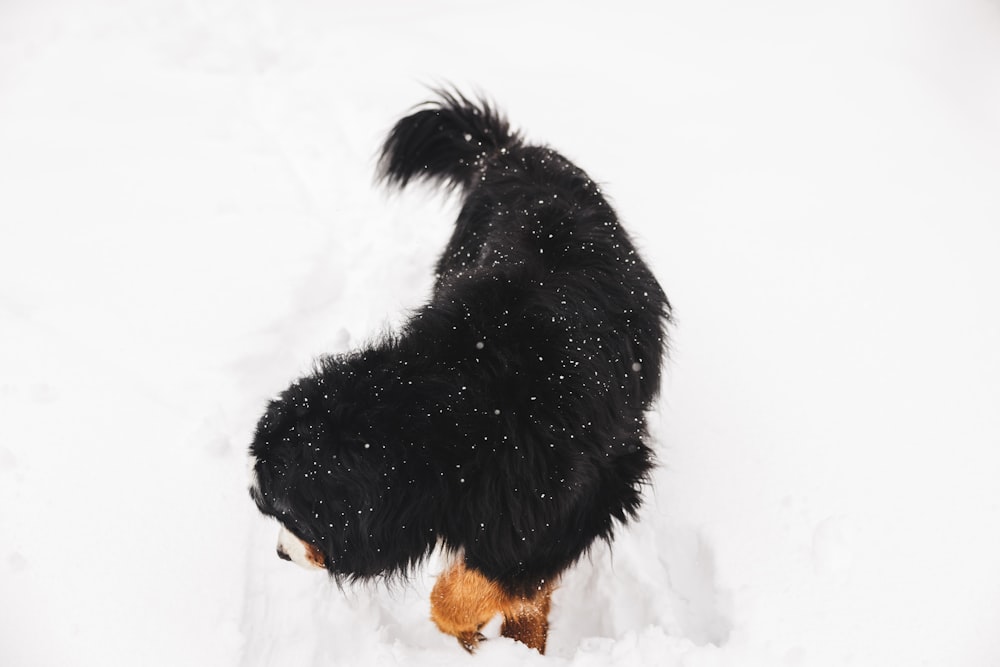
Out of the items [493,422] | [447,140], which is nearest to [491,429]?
[493,422]

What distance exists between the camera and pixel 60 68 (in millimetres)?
3992

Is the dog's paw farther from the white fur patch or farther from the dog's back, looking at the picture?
the white fur patch

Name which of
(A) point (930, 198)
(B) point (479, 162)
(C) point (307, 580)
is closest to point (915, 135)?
(A) point (930, 198)

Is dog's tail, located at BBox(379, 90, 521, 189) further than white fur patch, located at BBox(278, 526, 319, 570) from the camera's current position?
Yes

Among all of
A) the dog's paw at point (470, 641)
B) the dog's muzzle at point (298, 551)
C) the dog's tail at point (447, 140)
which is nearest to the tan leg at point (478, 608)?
the dog's paw at point (470, 641)

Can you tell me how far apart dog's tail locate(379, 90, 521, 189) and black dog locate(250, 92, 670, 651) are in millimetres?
749

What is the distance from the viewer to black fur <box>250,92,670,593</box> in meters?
1.58

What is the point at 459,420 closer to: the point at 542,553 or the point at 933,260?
the point at 542,553

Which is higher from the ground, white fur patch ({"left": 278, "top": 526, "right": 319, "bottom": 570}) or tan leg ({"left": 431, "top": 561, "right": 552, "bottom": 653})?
white fur patch ({"left": 278, "top": 526, "right": 319, "bottom": 570})

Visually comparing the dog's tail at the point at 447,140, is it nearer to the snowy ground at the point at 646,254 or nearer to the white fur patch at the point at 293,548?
the snowy ground at the point at 646,254

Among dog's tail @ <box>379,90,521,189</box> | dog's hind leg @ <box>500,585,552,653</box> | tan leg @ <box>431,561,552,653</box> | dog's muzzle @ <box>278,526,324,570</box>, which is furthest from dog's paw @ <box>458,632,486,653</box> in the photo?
dog's tail @ <box>379,90,521,189</box>

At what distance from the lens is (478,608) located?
210 centimetres

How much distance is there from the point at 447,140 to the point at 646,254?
3.64 feet

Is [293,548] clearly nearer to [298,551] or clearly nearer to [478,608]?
[298,551]
